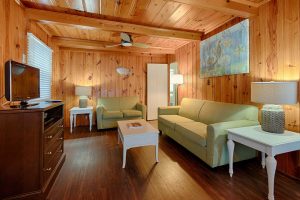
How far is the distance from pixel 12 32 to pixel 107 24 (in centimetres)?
138

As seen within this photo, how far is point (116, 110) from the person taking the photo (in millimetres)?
4648

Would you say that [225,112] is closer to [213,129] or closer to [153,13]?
[213,129]

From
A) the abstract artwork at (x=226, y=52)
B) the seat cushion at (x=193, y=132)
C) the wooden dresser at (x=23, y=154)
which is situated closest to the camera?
the wooden dresser at (x=23, y=154)

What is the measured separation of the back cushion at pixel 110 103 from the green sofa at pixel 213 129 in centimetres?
183

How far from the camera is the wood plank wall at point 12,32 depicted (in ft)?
6.15

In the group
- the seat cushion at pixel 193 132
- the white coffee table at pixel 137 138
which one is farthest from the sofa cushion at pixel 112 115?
the seat cushion at pixel 193 132

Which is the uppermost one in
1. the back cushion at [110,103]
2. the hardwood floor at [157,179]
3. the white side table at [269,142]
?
the back cushion at [110,103]

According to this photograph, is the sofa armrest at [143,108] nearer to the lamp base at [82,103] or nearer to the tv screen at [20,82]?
the lamp base at [82,103]

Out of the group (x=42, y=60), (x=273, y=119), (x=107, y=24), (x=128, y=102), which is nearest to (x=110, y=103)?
(x=128, y=102)

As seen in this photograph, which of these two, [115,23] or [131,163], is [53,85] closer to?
[115,23]

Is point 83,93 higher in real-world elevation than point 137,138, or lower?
higher

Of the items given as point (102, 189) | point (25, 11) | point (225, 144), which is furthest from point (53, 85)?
point (225, 144)

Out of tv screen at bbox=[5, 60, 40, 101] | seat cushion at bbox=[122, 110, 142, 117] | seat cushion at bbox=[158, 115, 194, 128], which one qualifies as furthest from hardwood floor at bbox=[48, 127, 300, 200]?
seat cushion at bbox=[122, 110, 142, 117]

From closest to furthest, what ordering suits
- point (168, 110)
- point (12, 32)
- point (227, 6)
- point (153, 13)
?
point (12, 32), point (227, 6), point (153, 13), point (168, 110)
